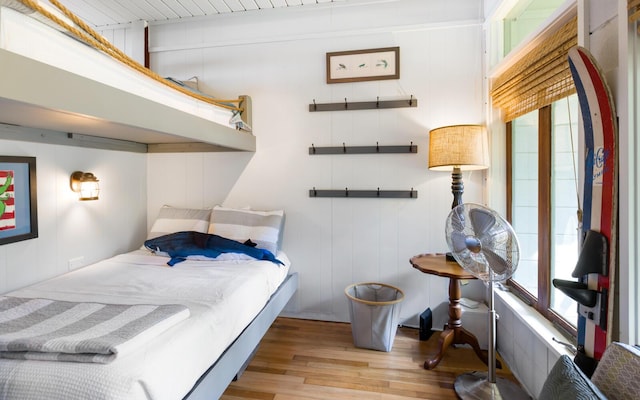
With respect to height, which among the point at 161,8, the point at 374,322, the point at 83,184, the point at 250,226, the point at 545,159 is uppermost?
the point at 161,8

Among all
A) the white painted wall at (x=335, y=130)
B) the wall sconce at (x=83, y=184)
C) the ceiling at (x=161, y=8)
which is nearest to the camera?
the wall sconce at (x=83, y=184)

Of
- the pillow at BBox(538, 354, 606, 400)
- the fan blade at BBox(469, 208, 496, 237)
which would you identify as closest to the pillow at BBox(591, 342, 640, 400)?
the pillow at BBox(538, 354, 606, 400)

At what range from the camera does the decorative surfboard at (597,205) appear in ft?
3.52

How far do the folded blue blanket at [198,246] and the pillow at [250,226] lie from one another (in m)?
0.12

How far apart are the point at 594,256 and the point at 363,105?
194 cm

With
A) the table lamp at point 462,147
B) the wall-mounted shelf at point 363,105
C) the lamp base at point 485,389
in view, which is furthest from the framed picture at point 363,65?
the lamp base at point 485,389

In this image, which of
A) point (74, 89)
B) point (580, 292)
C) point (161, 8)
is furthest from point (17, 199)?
point (580, 292)

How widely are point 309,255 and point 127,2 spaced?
261cm

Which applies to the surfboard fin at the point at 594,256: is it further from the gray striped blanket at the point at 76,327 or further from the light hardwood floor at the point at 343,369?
the gray striped blanket at the point at 76,327

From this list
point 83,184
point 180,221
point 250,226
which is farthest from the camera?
point 180,221

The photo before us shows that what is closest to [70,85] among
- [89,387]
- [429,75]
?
[89,387]

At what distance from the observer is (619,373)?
88 centimetres

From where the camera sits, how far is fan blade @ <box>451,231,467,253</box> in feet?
5.52

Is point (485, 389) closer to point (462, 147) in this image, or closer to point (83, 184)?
point (462, 147)
